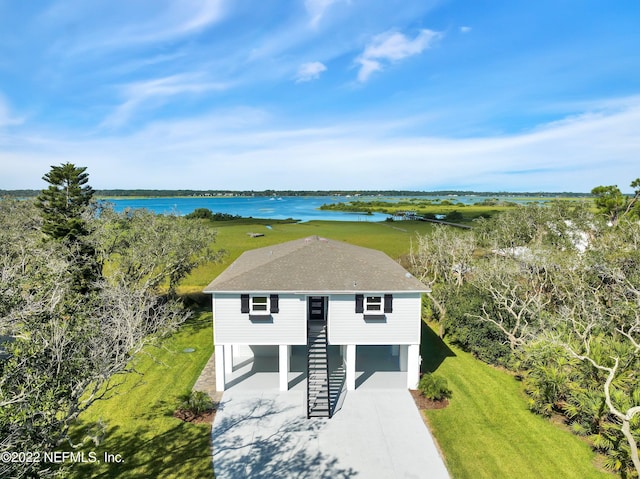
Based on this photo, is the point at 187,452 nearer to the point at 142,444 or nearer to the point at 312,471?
the point at 142,444

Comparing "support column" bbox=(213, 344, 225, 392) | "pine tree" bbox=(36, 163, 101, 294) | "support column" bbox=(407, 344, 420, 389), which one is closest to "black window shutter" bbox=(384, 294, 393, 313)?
"support column" bbox=(407, 344, 420, 389)

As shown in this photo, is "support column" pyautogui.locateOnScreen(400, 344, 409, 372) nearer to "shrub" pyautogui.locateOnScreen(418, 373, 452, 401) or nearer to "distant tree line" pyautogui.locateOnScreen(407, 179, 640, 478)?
"shrub" pyautogui.locateOnScreen(418, 373, 452, 401)

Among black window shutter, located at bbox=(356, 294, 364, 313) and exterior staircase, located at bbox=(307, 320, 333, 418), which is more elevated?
black window shutter, located at bbox=(356, 294, 364, 313)

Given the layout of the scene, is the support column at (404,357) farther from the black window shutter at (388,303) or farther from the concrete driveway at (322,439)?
the black window shutter at (388,303)

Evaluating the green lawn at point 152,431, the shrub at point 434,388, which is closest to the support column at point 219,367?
the green lawn at point 152,431

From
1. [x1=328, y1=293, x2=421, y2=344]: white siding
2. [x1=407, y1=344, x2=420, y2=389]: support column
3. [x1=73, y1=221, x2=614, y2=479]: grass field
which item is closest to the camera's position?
[x1=73, y1=221, x2=614, y2=479]: grass field

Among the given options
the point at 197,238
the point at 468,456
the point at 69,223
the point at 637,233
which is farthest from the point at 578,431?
the point at 69,223
